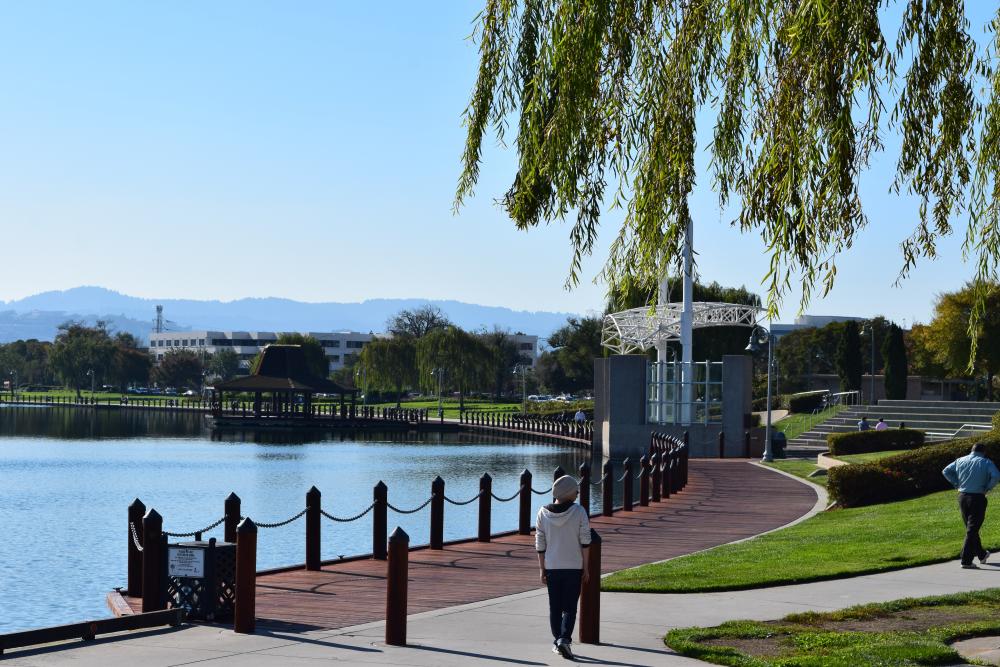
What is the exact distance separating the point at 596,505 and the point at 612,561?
16.7 metres

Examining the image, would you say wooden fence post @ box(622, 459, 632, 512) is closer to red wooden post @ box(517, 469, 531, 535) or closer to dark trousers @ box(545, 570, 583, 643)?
red wooden post @ box(517, 469, 531, 535)

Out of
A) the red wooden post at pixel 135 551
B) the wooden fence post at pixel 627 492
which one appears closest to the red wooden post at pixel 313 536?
the red wooden post at pixel 135 551

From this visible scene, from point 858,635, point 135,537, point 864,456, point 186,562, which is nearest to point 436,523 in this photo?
point 135,537

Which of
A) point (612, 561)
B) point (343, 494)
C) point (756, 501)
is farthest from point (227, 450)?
point (612, 561)

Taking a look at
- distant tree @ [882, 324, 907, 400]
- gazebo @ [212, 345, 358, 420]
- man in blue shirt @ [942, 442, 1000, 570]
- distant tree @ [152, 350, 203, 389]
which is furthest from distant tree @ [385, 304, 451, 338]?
man in blue shirt @ [942, 442, 1000, 570]

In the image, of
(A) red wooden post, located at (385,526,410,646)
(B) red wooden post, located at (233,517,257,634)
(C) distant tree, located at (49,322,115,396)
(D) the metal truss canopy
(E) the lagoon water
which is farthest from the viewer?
(C) distant tree, located at (49,322,115,396)

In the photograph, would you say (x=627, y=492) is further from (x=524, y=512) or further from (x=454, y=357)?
(x=454, y=357)

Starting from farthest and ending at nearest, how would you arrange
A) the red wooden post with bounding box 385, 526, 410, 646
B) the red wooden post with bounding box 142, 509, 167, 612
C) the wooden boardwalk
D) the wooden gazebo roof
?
1. the wooden gazebo roof
2. the wooden boardwalk
3. the red wooden post with bounding box 142, 509, 167, 612
4. the red wooden post with bounding box 385, 526, 410, 646

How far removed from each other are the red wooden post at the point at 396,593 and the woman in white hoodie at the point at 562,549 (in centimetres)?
129

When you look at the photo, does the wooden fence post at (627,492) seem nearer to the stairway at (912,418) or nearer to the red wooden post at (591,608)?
the red wooden post at (591,608)

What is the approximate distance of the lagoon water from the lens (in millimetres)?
24609

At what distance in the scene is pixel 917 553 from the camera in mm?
17359

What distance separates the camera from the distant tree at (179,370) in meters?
191

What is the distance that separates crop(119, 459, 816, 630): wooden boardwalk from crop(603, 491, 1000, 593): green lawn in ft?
3.47
